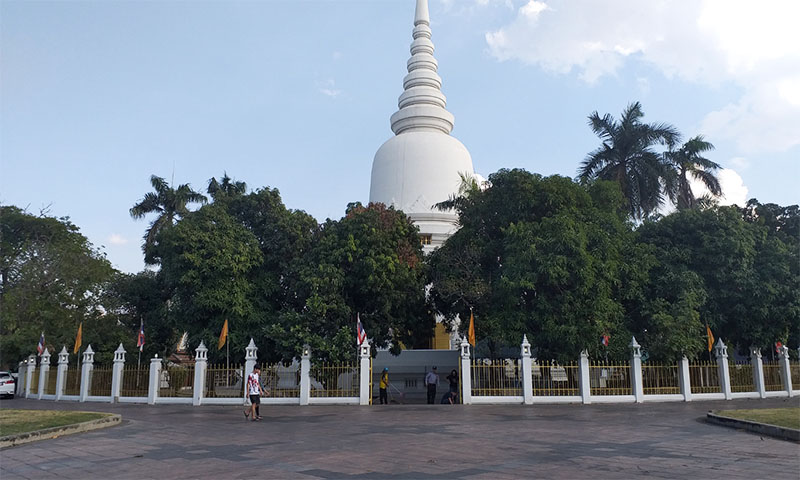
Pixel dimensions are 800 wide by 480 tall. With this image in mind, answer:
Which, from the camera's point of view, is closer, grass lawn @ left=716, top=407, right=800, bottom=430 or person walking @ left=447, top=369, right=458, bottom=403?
grass lawn @ left=716, top=407, right=800, bottom=430

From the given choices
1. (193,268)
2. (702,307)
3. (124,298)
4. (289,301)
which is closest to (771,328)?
(702,307)

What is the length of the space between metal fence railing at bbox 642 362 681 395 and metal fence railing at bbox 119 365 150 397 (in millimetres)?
17739

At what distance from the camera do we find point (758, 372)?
23125 millimetres

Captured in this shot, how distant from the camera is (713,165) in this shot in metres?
29.5

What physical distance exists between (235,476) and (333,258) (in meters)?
→ 14.1

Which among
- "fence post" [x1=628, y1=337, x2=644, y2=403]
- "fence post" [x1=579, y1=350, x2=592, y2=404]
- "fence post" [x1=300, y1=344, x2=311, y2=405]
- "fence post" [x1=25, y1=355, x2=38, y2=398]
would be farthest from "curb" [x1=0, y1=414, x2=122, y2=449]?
"fence post" [x1=628, y1=337, x2=644, y2=403]

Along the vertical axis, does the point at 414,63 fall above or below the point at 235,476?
above

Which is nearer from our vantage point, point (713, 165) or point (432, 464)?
point (432, 464)

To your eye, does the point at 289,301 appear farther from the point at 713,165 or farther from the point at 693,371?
the point at 713,165

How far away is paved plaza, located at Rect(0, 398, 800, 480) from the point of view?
8164mm

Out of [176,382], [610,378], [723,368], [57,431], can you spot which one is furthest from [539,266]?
[57,431]

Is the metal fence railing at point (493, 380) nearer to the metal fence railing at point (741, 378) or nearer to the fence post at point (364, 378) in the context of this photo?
the fence post at point (364, 378)

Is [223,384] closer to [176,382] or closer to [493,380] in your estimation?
[176,382]

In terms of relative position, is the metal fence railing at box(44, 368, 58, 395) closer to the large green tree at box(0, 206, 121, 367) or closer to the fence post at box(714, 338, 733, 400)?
the large green tree at box(0, 206, 121, 367)
